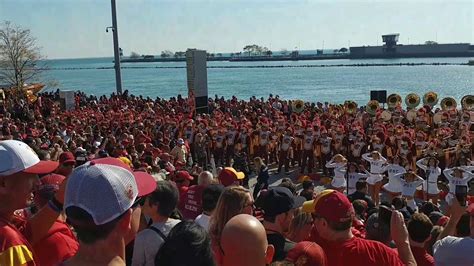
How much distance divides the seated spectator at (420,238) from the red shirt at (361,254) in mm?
694

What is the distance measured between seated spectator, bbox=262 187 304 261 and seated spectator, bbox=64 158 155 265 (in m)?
1.51

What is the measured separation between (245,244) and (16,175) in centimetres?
129

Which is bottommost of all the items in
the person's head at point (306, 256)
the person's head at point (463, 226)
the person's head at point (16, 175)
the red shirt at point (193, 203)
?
the red shirt at point (193, 203)

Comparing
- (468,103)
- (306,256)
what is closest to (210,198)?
(306,256)

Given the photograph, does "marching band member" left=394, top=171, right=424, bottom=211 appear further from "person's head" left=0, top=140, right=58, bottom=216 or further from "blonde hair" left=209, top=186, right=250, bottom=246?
"person's head" left=0, top=140, right=58, bottom=216

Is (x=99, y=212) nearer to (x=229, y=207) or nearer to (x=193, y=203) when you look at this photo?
(x=229, y=207)

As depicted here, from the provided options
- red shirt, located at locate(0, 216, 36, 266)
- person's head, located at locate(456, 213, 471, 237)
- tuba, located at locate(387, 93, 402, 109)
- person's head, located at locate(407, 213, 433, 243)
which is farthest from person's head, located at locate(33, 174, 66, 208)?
tuba, located at locate(387, 93, 402, 109)

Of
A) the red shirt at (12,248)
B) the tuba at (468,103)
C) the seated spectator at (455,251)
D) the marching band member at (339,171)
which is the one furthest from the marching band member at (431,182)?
the tuba at (468,103)

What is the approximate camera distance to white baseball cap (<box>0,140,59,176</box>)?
292 cm

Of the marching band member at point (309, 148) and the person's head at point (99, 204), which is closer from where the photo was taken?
the person's head at point (99, 204)

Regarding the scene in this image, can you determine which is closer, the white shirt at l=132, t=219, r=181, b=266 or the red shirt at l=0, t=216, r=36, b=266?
the red shirt at l=0, t=216, r=36, b=266

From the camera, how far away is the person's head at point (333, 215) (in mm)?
3660

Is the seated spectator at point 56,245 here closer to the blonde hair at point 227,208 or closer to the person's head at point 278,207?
the blonde hair at point 227,208

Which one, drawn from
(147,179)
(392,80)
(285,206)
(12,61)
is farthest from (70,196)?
(392,80)
